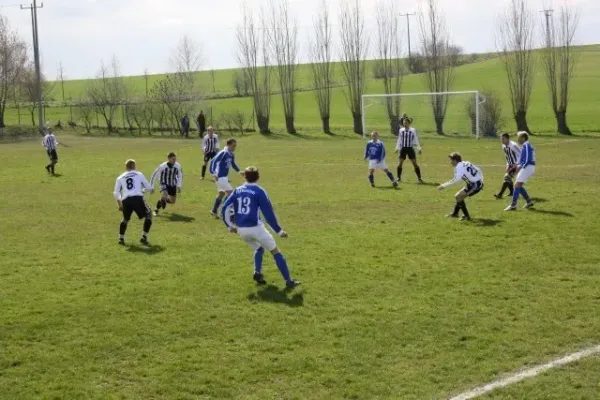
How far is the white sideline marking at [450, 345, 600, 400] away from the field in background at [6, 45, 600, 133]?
46.1 m

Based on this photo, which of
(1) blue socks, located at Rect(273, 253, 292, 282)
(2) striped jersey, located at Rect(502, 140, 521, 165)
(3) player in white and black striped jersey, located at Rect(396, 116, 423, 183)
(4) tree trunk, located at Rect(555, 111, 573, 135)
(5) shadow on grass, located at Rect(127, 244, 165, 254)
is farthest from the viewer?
(4) tree trunk, located at Rect(555, 111, 573, 135)

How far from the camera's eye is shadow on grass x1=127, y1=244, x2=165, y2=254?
15.2 meters

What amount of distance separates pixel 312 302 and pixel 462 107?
152 feet

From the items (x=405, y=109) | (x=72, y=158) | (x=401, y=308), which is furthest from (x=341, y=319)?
(x=405, y=109)

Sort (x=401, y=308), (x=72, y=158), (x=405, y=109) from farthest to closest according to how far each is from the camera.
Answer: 1. (x=405, y=109)
2. (x=72, y=158)
3. (x=401, y=308)

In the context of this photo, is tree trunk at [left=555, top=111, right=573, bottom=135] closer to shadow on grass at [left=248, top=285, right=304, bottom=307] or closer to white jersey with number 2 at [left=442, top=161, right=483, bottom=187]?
white jersey with number 2 at [left=442, top=161, right=483, bottom=187]

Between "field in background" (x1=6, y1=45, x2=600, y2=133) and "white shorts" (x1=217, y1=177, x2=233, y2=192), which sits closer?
"white shorts" (x1=217, y1=177, x2=233, y2=192)

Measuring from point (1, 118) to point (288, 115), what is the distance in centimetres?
2725

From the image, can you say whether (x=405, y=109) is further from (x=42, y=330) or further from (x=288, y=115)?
(x=42, y=330)

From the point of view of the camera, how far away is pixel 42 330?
10.2m

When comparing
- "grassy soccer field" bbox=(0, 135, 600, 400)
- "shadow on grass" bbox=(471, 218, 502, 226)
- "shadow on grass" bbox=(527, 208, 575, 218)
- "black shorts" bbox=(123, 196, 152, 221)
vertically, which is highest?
"black shorts" bbox=(123, 196, 152, 221)

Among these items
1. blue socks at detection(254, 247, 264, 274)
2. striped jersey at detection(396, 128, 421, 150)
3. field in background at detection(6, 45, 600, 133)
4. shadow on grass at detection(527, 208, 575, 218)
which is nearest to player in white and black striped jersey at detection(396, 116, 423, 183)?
striped jersey at detection(396, 128, 421, 150)

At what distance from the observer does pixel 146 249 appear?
50.5 ft

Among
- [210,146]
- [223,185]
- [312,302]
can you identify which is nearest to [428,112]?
[210,146]
